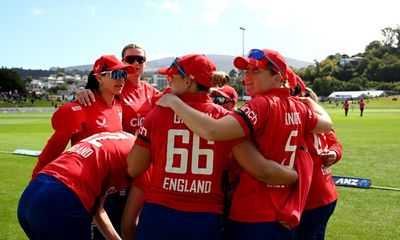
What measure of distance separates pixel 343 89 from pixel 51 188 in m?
129

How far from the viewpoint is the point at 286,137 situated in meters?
3.22

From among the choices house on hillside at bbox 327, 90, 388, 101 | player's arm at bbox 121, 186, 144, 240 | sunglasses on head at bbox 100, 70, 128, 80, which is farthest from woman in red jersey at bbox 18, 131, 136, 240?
house on hillside at bbox 327, 90, 388, 101

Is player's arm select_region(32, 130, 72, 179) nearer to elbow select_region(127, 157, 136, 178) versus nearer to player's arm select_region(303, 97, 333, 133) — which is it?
elbow select_region(127, 157, 136, 178)

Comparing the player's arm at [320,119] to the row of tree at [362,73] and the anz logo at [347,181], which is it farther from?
the row of tree at [362,73]

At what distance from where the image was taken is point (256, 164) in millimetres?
3086

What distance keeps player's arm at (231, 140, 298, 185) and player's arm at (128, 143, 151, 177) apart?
61cm

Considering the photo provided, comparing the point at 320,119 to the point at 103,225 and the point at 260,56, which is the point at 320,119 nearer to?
the point at 260,56

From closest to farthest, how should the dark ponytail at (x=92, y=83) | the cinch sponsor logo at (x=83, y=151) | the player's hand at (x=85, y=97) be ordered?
the cinch sponsor logo at (x=83, y=151)
the player's hand at (x=85, y=97)
the dark ponytail at (x=92, y=83)

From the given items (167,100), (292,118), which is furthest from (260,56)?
(167,100)

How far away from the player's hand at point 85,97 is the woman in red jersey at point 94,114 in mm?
42

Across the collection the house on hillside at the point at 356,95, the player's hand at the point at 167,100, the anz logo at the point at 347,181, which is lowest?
the house on hillside at the point at 356,95

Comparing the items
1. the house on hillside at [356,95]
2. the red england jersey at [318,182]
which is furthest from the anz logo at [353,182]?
the house on hillside at [356,95]

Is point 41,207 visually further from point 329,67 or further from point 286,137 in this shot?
point 329,67

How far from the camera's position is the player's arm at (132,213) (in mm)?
3699
